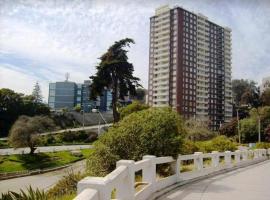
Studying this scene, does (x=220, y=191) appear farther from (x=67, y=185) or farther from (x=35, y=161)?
(x=35, y=161)

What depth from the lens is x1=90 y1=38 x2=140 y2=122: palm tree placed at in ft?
128

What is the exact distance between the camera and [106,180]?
4949 millimetres

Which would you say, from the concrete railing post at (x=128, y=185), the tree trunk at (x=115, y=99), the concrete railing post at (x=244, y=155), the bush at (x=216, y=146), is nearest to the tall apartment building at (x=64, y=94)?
the tree trunk at (x=115, y=99)

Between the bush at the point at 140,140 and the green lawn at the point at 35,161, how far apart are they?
97.6ft

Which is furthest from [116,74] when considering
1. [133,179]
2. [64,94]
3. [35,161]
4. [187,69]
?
[64,94]

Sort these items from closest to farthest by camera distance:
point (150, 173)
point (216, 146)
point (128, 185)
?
point (128, 185), point (150, 173), point (216, 146)

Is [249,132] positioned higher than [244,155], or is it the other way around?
[249,132]

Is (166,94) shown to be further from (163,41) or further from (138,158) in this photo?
(138,158)

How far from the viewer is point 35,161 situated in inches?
1818

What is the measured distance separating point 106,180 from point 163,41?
361 ft

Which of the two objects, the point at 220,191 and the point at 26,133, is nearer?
the point at 220,191

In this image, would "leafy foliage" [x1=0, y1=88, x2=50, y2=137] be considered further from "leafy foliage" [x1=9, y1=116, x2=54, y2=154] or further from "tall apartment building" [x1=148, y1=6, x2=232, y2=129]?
"tall apartment building" [x1=148, y1=6, x2=232, y2=129]

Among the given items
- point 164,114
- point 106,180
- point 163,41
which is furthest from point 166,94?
point 106,180

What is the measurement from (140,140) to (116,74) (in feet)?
88.3
